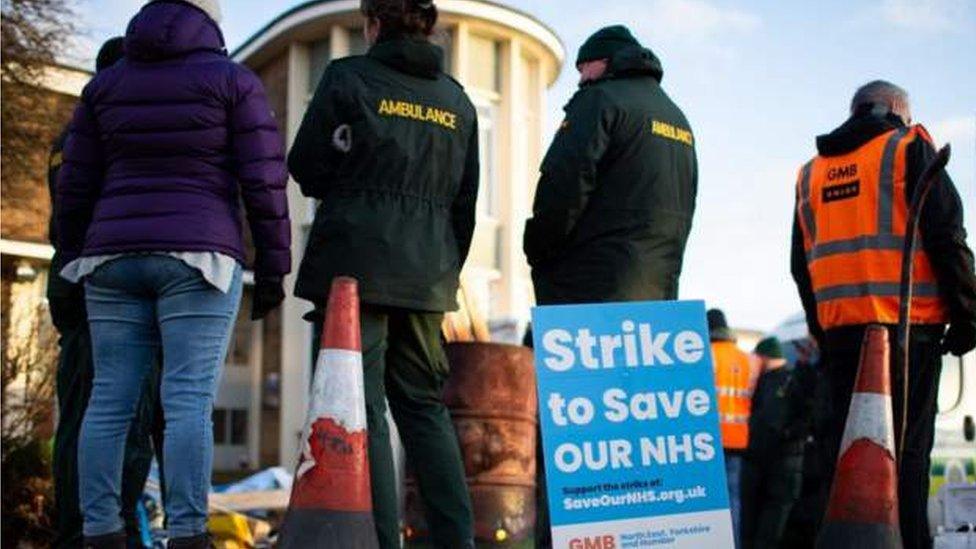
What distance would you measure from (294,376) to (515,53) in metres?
7.54

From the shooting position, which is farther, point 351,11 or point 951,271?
point 351,11

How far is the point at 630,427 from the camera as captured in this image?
16.1 ft

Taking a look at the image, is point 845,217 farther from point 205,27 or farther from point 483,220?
point 483,220

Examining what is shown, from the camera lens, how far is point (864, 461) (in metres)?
5.61

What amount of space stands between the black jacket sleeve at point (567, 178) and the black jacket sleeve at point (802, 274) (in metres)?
1.33

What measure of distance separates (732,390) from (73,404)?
6686mm

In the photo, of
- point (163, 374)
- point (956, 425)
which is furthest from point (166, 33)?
point (956, 425)

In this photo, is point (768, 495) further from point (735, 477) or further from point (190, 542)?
point (190, 542)

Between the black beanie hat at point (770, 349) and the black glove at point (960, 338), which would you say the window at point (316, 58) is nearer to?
the black beanie hat at point (770, 349)

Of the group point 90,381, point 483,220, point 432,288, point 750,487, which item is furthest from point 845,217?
point 483,220

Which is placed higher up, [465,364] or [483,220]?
[483,220]

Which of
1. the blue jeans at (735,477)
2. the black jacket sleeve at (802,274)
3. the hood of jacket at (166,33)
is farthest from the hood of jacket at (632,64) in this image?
the blue jeans at (735,477)

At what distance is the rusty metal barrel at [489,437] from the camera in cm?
788

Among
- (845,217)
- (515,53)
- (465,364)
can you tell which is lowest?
(465,364)
